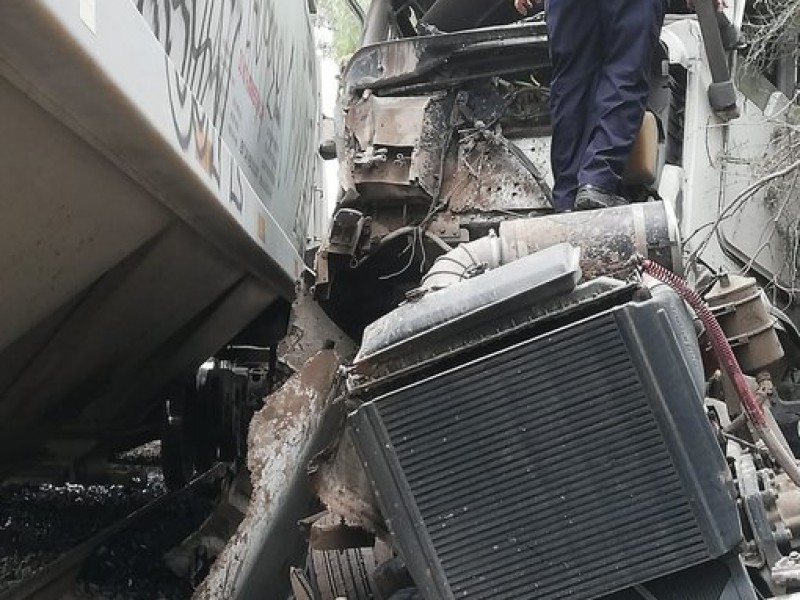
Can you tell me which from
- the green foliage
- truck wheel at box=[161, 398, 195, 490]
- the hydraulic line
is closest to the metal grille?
the hydraulic line

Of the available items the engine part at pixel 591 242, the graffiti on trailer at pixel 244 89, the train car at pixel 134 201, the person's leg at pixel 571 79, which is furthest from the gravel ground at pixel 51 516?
the person's leg at pixel 571 79

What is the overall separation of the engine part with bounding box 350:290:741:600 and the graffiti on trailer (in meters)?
0.95

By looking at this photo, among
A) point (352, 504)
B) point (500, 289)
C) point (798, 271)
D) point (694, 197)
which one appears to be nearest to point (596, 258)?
point (500, 289)

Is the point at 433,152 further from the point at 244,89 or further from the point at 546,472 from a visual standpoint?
the point at 546,472

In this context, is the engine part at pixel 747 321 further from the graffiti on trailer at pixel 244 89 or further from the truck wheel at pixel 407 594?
the graffiti on trailer at pixel 244 89

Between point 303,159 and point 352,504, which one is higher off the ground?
point 303,159

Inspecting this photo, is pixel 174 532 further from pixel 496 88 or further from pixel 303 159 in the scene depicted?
pixel 496 88

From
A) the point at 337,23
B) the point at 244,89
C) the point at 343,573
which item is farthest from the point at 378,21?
the point at 337,23

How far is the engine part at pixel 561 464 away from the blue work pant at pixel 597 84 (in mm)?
1102

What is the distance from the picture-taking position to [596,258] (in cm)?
227

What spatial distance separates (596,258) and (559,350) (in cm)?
55

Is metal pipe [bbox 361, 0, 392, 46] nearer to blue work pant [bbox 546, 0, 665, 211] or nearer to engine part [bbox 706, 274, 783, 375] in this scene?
blue work pant [bbox 546, 0, 665, 211]

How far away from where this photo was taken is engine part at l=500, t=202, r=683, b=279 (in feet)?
7.36

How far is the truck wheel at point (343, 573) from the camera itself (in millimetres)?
2357
